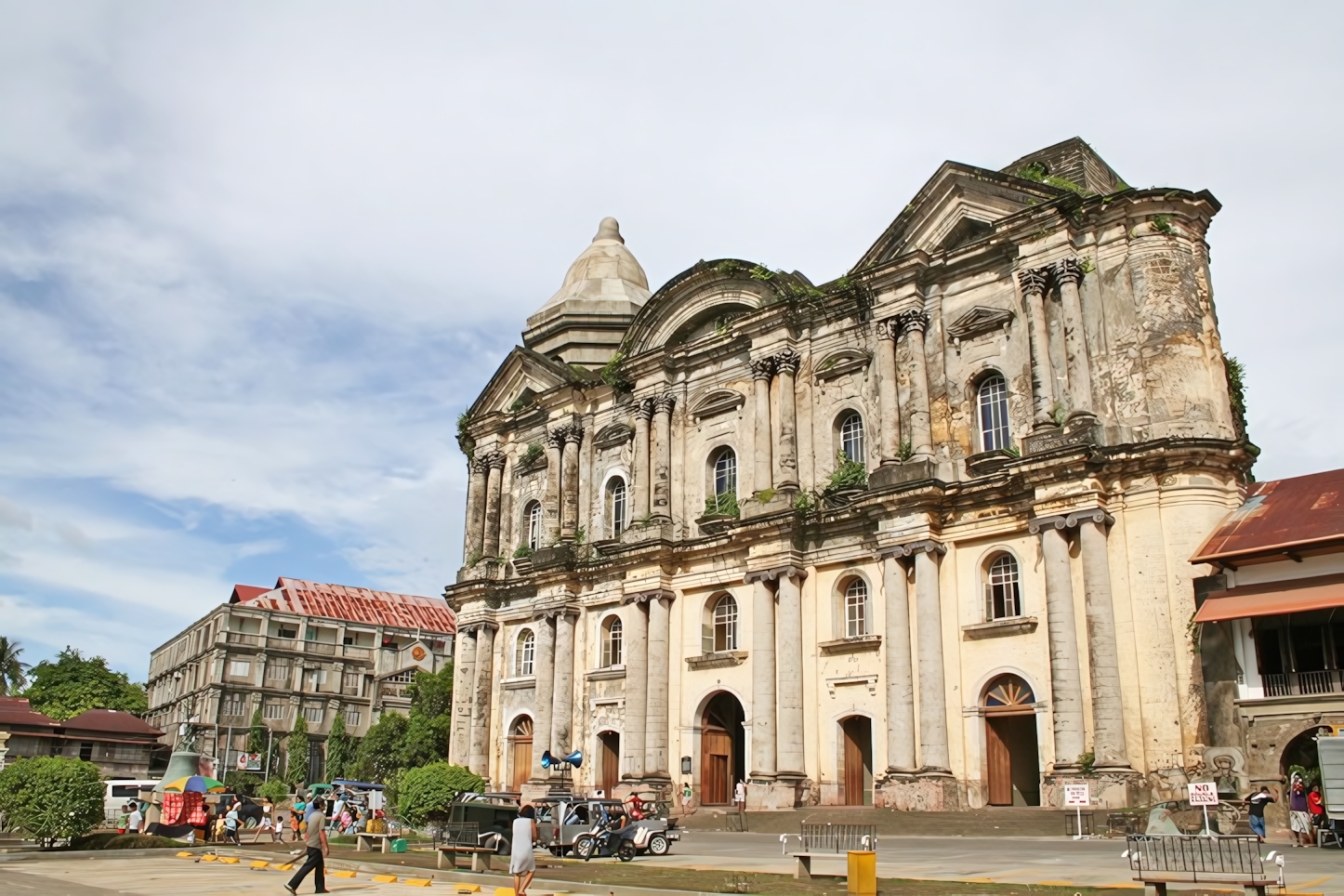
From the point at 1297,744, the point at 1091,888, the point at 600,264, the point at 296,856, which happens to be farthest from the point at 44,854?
the point at 600,264

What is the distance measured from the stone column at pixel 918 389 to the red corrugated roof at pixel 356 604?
170 ft

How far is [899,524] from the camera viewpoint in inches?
1062

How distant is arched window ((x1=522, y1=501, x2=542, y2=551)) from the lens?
126 ft

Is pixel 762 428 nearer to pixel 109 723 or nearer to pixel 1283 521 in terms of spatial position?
pixel 1283 521

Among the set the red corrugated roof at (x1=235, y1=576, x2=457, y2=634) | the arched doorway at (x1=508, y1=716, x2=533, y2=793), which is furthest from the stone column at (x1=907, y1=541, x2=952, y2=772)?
the red corrugated roof at (x1=235, y1=576, x2=457, y2=634)

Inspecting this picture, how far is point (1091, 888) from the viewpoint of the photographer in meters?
12.5

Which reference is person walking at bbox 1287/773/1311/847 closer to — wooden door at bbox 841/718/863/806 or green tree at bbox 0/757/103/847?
wooden door at bbox 841/718/863/806

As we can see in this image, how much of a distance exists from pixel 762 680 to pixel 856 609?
303 centimetres

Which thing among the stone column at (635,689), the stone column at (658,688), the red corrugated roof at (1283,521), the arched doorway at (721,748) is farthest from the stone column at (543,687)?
the red corrugated roof at (1283,521)

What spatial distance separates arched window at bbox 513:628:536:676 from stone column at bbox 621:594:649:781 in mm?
5008

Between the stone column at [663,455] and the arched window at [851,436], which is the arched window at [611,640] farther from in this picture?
the arched window at [851,436]

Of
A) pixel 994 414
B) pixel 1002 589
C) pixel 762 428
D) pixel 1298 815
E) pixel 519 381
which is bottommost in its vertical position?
pixel 1298 815

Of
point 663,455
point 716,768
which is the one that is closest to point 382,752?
point 716,768

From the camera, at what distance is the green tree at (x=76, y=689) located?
70500 mm
